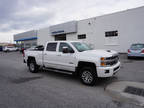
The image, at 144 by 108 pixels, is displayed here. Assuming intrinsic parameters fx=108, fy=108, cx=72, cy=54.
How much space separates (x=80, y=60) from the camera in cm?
478

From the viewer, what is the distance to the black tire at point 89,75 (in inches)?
179

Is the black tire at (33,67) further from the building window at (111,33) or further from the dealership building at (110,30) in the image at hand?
the building window at (111,33)

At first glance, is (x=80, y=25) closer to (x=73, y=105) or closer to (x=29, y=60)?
(x=29, y=60)

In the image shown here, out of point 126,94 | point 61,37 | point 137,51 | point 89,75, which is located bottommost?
point 126,94

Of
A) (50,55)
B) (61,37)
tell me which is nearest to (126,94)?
(50,55)

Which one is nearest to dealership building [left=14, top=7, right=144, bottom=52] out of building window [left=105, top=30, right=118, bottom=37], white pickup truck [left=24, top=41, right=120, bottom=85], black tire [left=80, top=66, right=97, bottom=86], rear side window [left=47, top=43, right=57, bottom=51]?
building window [left=105, top=30, right=118, bottom=37]

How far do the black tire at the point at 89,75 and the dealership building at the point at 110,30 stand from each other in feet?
42.5

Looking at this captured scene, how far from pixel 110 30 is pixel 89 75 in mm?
13886

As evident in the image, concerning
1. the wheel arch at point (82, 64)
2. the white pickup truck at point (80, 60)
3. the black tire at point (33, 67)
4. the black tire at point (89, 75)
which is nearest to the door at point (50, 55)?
the white pickup truck at point (80, 60)

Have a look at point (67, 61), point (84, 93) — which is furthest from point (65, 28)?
point (84, 93)

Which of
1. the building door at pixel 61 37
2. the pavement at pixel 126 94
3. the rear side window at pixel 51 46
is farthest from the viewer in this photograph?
the building door at pixel 61 37

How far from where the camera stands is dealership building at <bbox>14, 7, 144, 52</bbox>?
47.6ft

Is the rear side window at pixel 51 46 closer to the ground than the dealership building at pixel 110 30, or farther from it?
closer to the ground

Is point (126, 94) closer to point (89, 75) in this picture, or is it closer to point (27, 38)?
point (89, 75)
